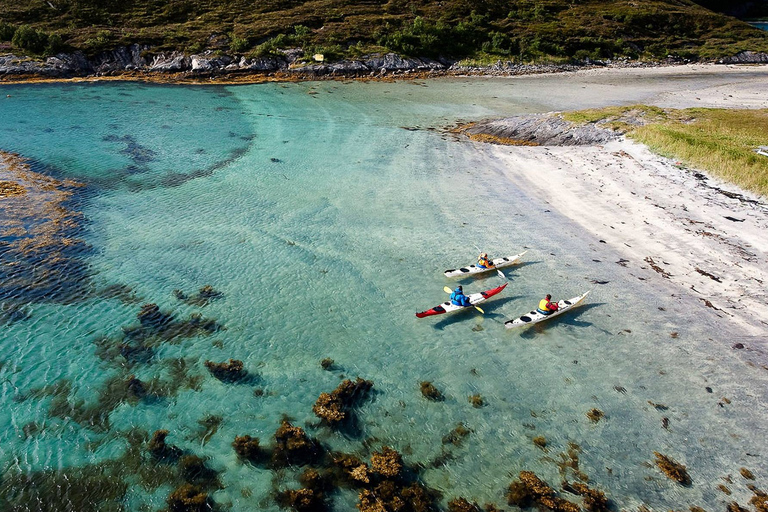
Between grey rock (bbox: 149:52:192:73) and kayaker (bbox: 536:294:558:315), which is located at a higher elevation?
grey rock (bbox: 149:52:192:73)

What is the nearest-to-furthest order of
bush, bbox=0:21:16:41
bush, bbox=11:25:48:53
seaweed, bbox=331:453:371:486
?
seaweed, bbox=331:453:371:486 → bush, bbox=11:25:48:53 → bush, bbox=0:21:16:41

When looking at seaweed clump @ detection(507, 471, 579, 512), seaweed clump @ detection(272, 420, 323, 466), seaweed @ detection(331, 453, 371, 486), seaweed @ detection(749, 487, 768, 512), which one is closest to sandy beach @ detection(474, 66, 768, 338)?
seaweed @ detection(749, 487, 768, 512)

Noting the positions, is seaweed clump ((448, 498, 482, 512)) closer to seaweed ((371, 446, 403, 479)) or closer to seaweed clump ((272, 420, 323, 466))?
seaweed ((371, 446, 403, 479))

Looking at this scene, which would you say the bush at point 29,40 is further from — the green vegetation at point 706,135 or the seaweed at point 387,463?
the seaweed at point 387,463

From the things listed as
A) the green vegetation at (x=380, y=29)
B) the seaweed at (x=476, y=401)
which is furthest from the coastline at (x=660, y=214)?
the green vegetation at (x=380, y=29)

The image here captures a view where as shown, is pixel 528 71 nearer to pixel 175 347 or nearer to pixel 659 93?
pixel 659 93

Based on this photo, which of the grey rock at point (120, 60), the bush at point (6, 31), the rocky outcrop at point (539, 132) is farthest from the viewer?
the bush at point (6, 31)
